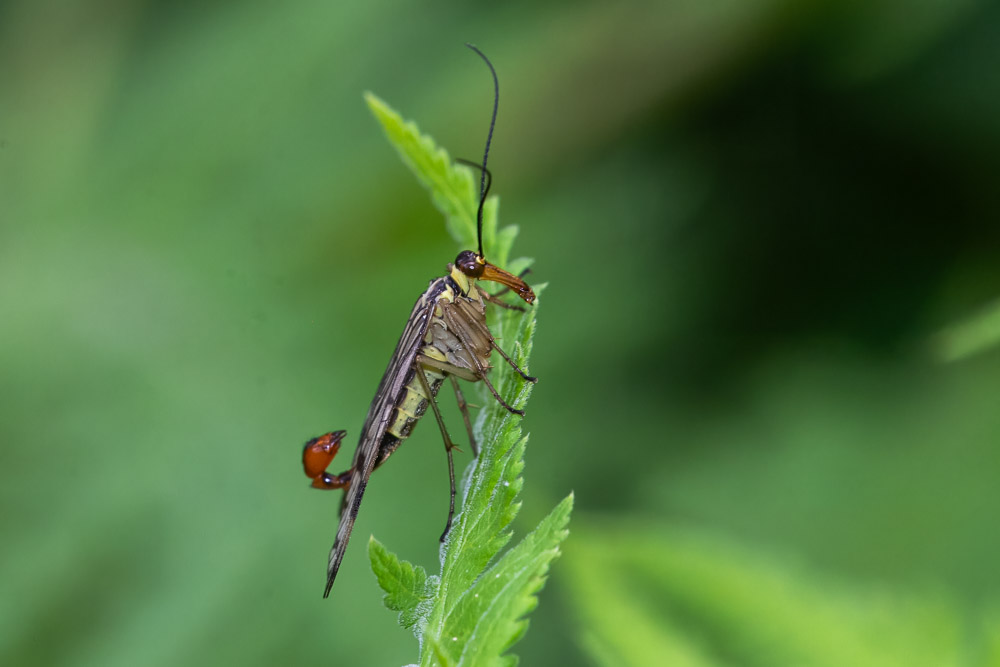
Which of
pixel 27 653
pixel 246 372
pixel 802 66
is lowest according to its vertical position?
pixel 27 653

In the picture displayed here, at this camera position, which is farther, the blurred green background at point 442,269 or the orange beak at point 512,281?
the blurred green background at point 442,269

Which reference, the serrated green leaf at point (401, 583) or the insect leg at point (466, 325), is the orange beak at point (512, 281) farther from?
the serrated green leaf at point (401, 583)

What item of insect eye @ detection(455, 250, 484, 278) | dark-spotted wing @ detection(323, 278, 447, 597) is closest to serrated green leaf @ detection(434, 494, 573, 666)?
dark-spotted wing @ detection(323, 278, 447, 597)

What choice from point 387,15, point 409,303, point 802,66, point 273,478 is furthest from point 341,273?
point 802,66

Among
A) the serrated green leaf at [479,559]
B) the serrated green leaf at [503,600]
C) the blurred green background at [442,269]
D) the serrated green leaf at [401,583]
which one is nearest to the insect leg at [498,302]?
the serrated green leaf at [479,559]

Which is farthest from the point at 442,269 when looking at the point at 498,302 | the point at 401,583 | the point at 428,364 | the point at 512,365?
the point at 401,583

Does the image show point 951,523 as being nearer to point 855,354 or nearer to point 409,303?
point 855,354

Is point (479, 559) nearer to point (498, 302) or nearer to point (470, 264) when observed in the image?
point (470, 264)
